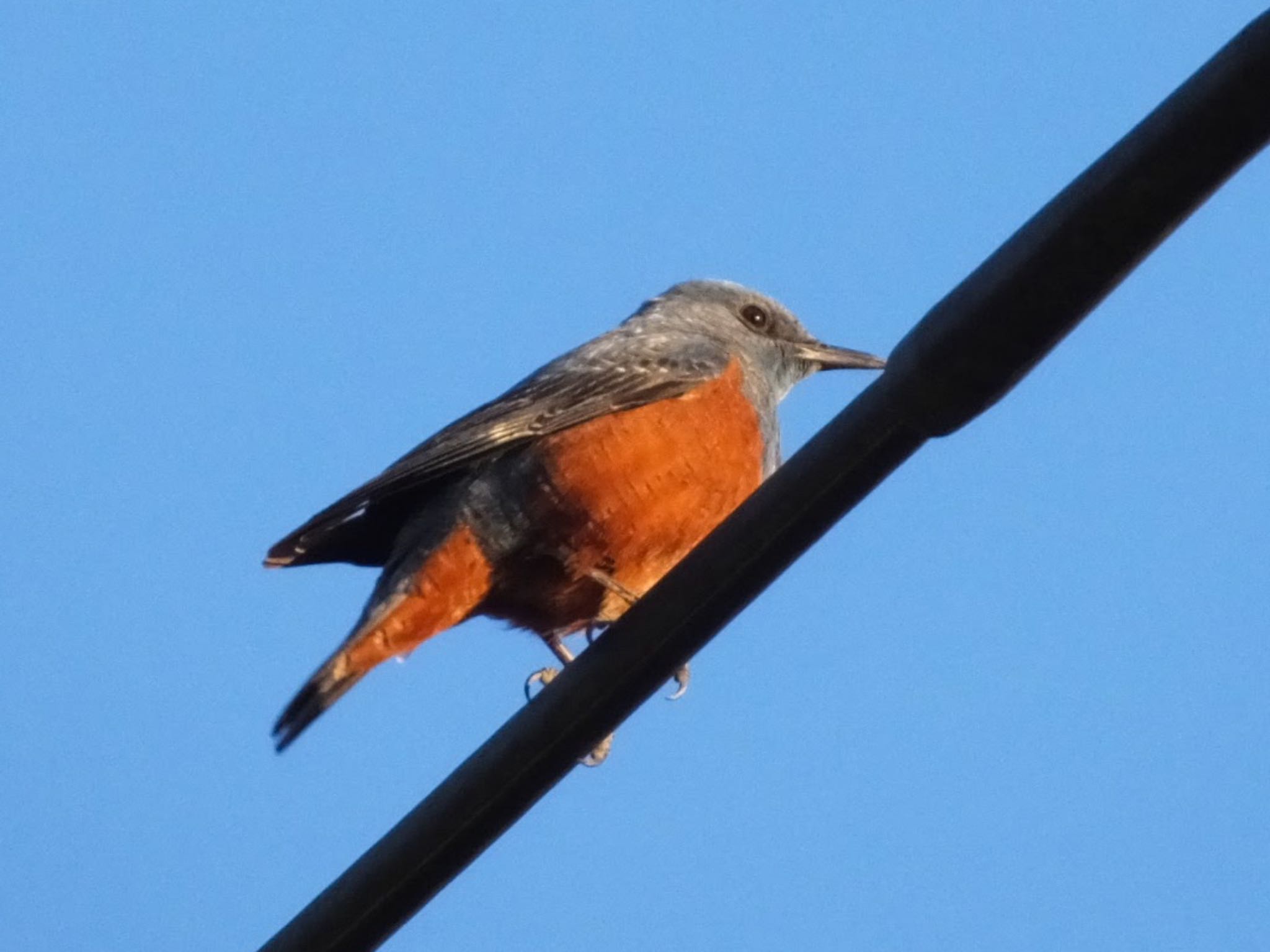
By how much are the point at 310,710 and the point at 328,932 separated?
7.49 feet

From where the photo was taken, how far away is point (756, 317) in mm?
8305

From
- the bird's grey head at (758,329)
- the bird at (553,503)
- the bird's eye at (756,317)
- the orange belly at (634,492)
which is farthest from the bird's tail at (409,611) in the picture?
the bird's eye at (756,317)

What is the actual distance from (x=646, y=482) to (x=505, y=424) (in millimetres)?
557

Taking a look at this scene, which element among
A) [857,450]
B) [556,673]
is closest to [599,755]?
[556,673]

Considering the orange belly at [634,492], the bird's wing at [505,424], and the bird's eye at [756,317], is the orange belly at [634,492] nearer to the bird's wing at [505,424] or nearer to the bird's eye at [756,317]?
the bird's wing at [505,424]

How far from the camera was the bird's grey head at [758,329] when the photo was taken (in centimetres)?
795

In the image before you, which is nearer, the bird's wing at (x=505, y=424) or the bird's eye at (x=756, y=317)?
the bird's wing at (x=505, y=424)

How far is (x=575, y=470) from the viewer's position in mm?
6254

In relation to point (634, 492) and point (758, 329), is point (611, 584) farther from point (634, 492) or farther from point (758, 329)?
point (758, 329)

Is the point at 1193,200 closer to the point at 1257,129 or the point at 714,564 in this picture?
the point at 1257,129

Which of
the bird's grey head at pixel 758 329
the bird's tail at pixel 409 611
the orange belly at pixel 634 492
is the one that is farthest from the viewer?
the bird's grey head at pixel 758 329

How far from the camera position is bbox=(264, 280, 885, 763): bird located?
6023 millimetres

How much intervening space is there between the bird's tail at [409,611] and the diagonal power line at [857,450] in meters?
2.18

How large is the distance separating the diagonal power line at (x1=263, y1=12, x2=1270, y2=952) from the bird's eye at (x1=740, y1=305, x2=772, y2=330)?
4.89m
